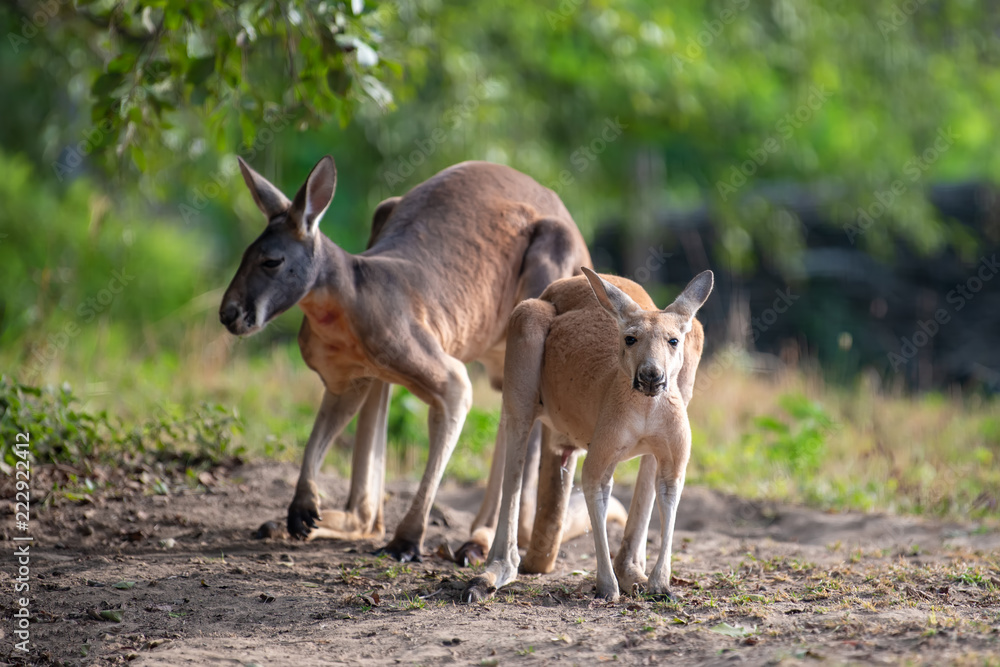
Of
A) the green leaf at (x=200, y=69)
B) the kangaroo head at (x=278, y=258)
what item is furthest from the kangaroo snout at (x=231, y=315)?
the green leaf at (x=200, y=69)

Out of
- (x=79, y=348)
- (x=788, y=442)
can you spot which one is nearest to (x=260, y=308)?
(x=788, y=442)

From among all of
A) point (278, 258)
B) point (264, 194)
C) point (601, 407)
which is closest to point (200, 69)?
point (264, 194)

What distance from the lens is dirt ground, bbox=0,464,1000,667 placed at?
3.67 meters

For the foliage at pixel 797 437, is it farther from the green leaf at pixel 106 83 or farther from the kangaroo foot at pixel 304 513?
the green leaf at pixel 106 83

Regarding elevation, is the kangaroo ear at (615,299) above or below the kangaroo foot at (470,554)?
above

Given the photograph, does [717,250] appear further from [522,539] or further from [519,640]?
[519,640]

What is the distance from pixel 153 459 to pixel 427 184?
94.4 inches

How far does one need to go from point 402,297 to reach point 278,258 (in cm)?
72

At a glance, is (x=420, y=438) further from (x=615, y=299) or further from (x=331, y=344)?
(x=615, y=299)

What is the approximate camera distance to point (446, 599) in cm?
443

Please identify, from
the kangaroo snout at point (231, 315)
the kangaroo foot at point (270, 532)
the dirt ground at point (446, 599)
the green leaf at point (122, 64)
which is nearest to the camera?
the dirt ground at point (446, 599)

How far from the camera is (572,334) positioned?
4.55 metres

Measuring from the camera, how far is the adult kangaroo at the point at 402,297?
489cm

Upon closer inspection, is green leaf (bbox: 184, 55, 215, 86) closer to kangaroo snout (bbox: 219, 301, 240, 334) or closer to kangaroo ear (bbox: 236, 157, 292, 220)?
kangaroo ear (bbox: 236, 157, 292, 220)
